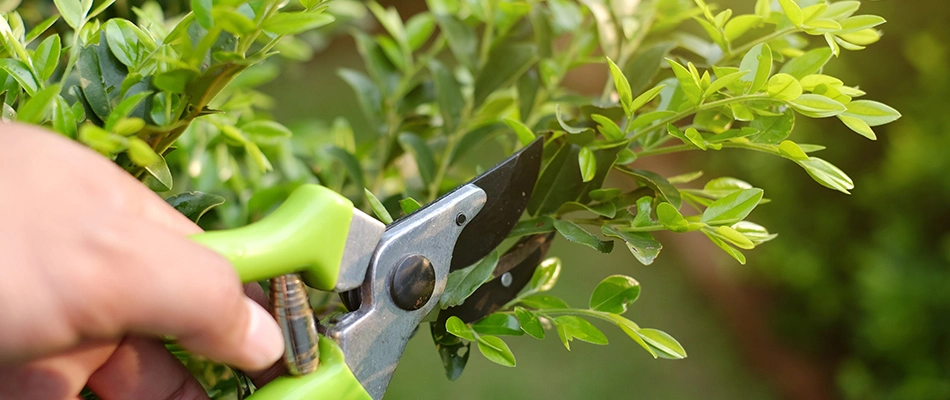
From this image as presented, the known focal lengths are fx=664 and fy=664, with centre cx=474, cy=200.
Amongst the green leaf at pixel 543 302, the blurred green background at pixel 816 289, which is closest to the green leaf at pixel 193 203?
the green leaf at pixel 543 302

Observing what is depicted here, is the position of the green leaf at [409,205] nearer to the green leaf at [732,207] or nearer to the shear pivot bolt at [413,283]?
the shear pivot bolt at [413,283]

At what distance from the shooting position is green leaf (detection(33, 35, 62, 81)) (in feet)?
1.25

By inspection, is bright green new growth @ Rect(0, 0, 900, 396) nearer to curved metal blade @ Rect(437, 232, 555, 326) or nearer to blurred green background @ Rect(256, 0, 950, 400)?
curved metal blade @ Rect(437, 232, 555, 326)

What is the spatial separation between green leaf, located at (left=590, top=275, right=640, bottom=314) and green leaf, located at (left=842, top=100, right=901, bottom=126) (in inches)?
6.5

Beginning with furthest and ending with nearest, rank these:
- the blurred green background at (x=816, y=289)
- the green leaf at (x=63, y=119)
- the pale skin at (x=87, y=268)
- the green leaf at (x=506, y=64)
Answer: the blurred green background at (x=816, y=289) < the green leaf at (x=506, y=64) < the green leaf at (x=63, y=119) < the pale skin at (x=87, y=268)

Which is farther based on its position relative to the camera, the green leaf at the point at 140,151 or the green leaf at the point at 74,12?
the green leaf at the point at 74,12

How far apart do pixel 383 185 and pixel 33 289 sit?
46 cm

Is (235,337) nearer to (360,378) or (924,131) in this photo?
(360,378)

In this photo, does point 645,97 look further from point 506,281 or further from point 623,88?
point 506,281

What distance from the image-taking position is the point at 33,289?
0.25 m

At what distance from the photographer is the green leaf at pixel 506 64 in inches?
22.2

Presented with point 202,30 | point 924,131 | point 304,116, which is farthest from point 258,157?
point 304,116

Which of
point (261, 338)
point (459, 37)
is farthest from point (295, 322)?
point (459, 37)

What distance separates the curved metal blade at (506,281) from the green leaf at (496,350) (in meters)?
0.03
